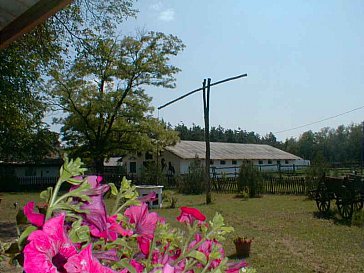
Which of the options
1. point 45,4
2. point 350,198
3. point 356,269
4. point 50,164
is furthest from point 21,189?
point 45,4

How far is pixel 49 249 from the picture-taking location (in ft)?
1.64

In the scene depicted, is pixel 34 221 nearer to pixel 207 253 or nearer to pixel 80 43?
pixel 207 253

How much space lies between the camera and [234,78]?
18.3 meters

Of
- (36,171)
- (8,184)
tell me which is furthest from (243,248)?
(36,171)

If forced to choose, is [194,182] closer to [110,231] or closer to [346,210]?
[346,210]

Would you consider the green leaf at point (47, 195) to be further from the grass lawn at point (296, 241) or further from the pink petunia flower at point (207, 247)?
the grass lawn at point (296, 241)

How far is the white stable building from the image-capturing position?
41.0 meters

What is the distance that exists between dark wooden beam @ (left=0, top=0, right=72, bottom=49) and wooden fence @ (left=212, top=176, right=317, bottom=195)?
67.0 ft

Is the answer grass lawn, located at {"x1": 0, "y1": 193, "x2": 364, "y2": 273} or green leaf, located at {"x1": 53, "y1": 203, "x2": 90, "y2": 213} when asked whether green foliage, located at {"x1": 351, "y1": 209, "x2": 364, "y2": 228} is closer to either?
grass lawn, located at {"x1": 0, "y1": 193, "x2": 364, "y2": 273}

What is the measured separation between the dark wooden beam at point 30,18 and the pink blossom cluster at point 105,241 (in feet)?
1.73

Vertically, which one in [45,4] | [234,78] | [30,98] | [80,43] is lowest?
[45,4]

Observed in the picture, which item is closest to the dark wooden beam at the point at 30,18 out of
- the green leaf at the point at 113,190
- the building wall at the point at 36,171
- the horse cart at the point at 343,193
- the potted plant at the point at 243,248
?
the green leaf at the point at 113,190

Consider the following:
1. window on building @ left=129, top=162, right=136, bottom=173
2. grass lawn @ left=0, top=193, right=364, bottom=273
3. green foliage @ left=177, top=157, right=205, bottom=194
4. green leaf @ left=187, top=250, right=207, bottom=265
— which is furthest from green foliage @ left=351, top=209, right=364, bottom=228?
window on building @ left=129, top=162, right=136, bottom=173

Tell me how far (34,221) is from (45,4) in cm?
66
